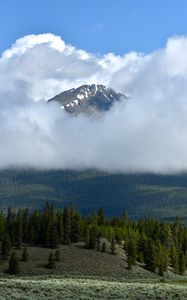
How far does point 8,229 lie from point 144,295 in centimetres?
10635

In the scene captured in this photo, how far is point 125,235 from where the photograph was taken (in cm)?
18150

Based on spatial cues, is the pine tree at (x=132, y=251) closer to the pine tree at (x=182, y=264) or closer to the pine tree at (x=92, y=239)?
the pine tree at (x=92, y=239)

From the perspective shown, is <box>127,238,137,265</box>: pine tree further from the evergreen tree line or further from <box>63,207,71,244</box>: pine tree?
<box>63,207,71,244</box>: pine tree

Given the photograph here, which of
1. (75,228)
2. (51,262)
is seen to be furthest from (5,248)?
(75,228)

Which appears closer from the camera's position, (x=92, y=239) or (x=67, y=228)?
(x=92, y=239)

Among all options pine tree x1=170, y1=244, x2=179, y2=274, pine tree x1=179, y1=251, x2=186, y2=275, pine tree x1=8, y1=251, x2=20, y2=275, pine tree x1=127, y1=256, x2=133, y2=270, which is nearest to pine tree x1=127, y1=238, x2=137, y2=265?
pine tree x1=127, y1=256, x2=133, y2=270

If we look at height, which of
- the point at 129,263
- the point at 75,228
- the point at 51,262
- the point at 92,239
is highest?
the point at 75,228

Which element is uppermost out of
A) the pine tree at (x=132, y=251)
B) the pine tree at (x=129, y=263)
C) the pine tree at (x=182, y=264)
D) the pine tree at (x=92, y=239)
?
the pine tree at (x=92, y=239)

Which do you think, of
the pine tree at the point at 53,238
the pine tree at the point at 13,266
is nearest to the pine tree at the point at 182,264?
the pine tree at the point at 53,238

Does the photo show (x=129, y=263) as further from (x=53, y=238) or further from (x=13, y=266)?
(x=13, y=266)

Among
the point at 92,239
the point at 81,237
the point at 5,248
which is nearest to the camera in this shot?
the point at 5,248

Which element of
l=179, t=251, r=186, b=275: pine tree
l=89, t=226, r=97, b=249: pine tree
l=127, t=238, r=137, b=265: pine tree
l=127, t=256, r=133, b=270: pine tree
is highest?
l=89, t=226, r=97, b=249: pine tree

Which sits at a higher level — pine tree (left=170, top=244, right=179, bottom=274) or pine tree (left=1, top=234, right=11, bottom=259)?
pine tree (left=1, top=234, right=11, bottom=259)

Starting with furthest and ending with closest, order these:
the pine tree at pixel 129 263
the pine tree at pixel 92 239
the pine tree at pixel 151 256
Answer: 1. the pine tree at pixel 92 239
2. the pine tree at pixel 151 256
3. the pine tree at pixel 129 263
